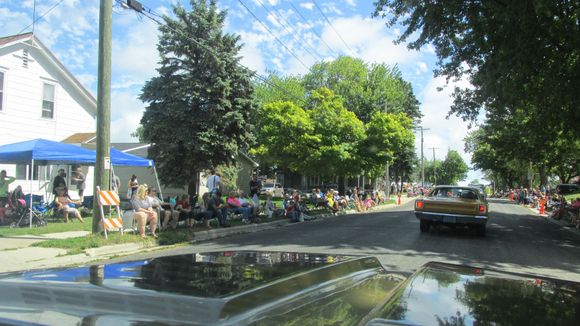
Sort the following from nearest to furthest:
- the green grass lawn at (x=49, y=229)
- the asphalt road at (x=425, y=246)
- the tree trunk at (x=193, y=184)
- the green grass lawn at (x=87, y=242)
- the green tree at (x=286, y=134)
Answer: the asphalt road at (x=425, y=246)
the green grass lawn at (x=87, y=242)
the green grass lawn at (x=49, y=229)
the tree trunk at (x=193, y=184)
the green tree at (x=286, y=134)

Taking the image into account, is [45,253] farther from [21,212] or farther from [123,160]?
[123,160]

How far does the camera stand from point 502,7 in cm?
1248

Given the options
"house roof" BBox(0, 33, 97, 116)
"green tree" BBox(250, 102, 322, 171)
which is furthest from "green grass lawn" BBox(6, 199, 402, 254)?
"green tree" BBox(250, 102, 322, 171)

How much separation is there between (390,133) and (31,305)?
2893 cm

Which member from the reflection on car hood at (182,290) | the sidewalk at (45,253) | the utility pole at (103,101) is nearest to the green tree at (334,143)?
the sidewalk at (45,253)

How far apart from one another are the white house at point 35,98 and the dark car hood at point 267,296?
18.0 m

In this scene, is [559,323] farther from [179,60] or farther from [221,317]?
[179,60]

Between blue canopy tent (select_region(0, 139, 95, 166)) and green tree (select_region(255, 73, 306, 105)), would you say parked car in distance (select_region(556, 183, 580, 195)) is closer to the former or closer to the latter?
green tree (select_region(255, 73, 306, 105))

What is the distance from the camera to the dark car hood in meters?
1.70

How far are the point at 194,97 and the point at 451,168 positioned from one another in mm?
112554

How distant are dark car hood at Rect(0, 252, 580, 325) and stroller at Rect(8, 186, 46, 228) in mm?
13138

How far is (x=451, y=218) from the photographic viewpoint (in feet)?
45.5

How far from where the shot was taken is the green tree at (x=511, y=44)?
1271cm

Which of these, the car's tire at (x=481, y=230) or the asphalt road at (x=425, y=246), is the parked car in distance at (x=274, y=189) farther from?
the car's tire at (x=481, y=230)
